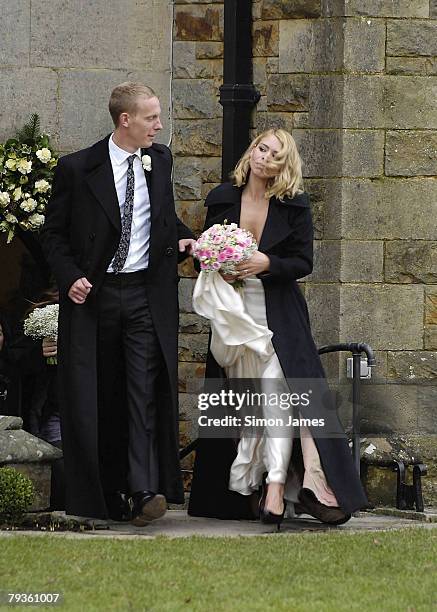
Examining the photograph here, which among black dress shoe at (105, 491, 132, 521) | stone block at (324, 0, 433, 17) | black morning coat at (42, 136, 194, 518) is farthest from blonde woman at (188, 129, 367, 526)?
stone block at (324, 0, 433, 17)

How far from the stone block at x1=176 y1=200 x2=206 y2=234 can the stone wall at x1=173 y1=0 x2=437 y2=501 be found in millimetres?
767

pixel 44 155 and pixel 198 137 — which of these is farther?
pixel 198 137

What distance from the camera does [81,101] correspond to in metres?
9.55

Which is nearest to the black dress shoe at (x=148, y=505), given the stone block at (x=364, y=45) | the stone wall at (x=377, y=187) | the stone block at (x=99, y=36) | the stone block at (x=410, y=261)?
the stone wall at (x=377, y=187)

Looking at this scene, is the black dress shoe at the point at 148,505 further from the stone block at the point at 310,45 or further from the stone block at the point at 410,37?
the stone block at the point at 410,37

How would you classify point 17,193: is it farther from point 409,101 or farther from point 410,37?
point 410,37

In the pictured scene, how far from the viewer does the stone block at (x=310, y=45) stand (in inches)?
343

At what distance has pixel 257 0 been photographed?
8.94m

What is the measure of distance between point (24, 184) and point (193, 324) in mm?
1361

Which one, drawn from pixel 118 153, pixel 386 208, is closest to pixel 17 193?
pixel 118 153

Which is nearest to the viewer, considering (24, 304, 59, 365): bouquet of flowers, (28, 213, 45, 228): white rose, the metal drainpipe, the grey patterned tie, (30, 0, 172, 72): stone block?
the grey patterned tie

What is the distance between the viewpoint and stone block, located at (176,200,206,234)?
30.2 feet

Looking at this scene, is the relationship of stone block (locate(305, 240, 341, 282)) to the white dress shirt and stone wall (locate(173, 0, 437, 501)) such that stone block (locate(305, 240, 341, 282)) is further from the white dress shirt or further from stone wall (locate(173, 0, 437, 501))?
the white dress shirt

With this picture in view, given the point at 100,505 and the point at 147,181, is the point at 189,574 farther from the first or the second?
the point at 147,181
